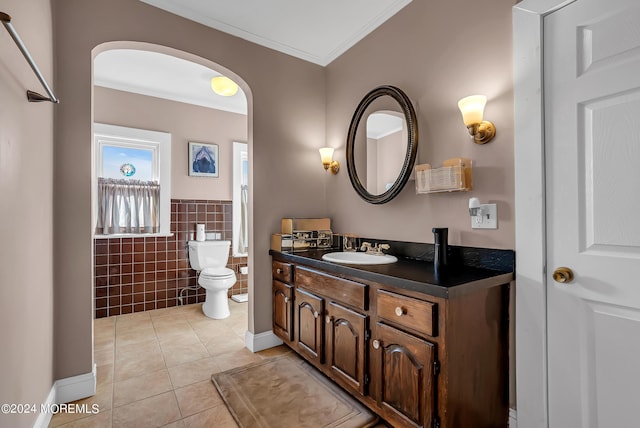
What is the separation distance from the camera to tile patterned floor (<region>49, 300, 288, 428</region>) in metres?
1.68

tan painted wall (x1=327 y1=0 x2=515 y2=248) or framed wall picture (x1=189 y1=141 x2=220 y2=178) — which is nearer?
tan painted wall (x1=327 y1=0 x2=515 y2=248)

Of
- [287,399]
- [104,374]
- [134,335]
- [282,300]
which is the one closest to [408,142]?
[282,300]

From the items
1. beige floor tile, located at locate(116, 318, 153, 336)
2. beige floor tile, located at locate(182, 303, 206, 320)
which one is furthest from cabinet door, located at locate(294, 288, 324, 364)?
beige floor tile, located at locate(116, 318, 153, 336)

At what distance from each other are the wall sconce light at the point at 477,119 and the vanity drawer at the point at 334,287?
3.30 ft

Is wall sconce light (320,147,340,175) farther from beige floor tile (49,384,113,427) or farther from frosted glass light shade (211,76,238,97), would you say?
beige floor tile (49,384,113,427)

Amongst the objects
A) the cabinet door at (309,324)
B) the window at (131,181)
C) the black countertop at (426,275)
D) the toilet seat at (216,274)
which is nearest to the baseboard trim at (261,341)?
the cabinet door at (309,324)

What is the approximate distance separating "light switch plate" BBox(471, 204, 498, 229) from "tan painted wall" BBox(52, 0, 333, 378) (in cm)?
149

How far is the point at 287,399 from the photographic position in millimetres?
1821

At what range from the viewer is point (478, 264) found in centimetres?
165

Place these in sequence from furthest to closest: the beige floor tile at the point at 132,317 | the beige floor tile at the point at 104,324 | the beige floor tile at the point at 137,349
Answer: the beige floor tile at the point at 132,317 < the beige floor tile at the point at 104,324 < the beige floor tile at the point at 137,349

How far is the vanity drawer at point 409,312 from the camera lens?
49.9 inches

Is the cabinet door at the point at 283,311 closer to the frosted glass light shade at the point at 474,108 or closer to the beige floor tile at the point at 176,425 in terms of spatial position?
the beige floor tile at the point at 176,425

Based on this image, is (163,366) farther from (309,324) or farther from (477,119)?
(477,119)

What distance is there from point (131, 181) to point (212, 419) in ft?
9.11
